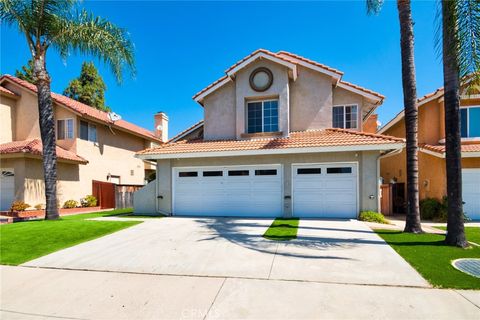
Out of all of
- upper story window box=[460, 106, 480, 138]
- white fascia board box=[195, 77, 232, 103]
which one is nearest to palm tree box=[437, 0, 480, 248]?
upper story window box=[460, 106, 480, 138]

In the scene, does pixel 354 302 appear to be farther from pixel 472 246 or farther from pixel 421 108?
pixel 421 108

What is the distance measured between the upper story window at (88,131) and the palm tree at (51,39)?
6.66m

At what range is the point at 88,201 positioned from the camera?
17.9 metres

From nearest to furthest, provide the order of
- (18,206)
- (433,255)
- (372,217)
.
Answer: (433,255) < (372,217) < (18,206)

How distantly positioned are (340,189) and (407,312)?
8.27m

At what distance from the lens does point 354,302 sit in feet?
13.9

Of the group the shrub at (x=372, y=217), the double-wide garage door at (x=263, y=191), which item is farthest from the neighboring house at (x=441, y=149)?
the double-wide garage door at (x=263, y=191)

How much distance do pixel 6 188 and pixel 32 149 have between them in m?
3.15

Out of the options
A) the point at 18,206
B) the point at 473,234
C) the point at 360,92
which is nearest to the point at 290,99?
the point at 360,92

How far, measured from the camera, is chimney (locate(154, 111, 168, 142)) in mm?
26516

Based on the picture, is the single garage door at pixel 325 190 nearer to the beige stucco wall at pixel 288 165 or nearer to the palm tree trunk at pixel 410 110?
the beige stucco wall at pixel 288 165

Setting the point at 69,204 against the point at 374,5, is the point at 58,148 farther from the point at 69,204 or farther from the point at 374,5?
the point at 374,5

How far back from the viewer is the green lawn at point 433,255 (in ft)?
16.1

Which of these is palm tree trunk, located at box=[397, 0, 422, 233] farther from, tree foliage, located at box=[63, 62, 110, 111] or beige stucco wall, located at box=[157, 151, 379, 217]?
tree foliage, located at box=[63, 62, 110, 111]
